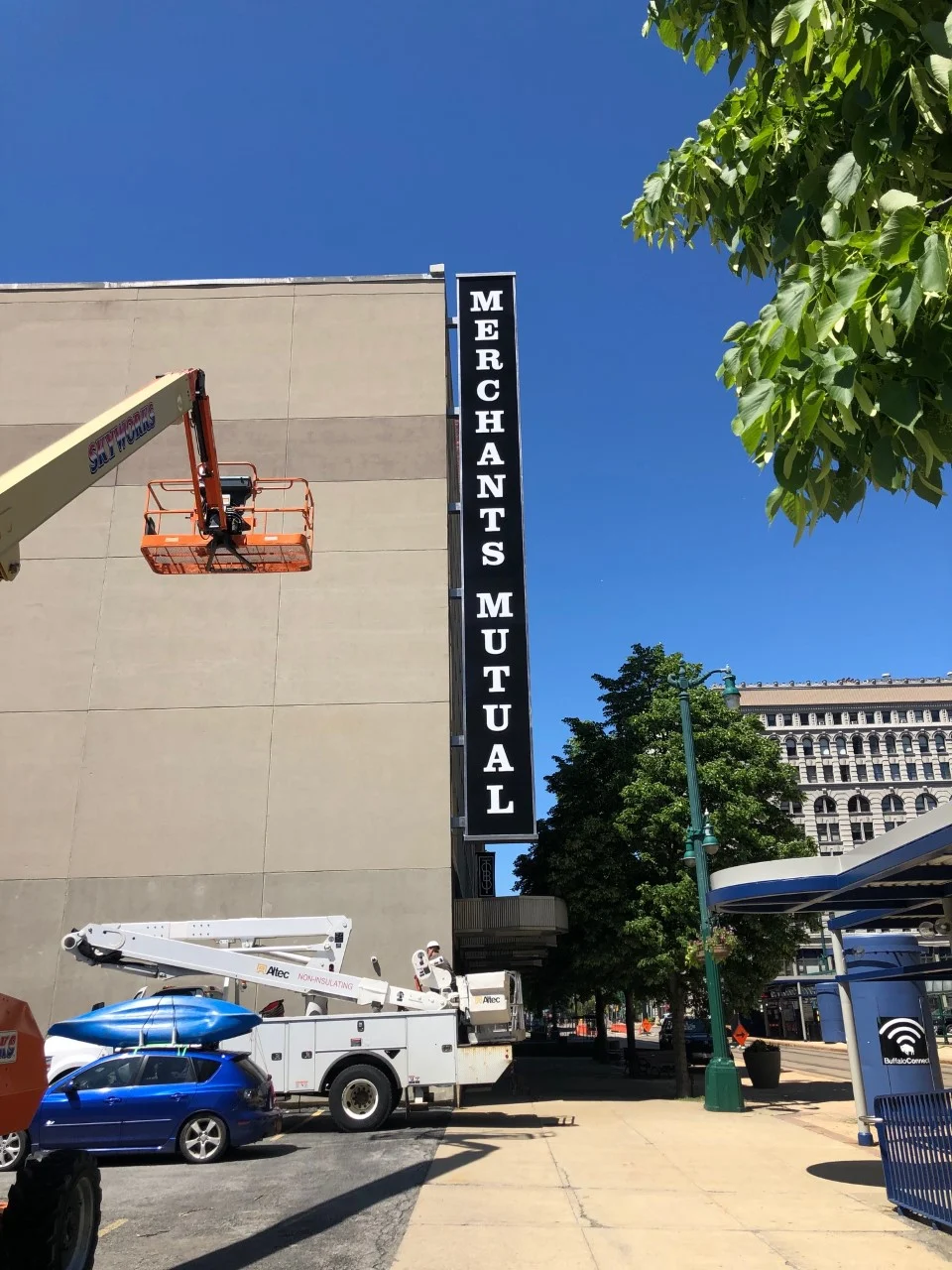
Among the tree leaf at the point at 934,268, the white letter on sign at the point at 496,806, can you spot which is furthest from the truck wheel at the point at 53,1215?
the white letter on sign at the point at 496,806

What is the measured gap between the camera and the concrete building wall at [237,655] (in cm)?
2095

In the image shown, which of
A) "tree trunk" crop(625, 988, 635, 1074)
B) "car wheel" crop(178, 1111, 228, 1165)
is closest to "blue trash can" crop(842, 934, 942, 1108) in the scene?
"car wheel" crop(178, 1111, 228, 1165)

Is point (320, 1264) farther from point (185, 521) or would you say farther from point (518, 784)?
point (185, 521)

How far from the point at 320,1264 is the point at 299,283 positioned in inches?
982

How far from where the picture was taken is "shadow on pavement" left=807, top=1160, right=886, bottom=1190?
10.3m

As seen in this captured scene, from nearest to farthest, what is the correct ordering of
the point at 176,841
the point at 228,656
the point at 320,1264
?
1. the point at 320,1264
2. the point at 176,841
3. the point at 228,656

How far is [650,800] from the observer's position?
2423cm

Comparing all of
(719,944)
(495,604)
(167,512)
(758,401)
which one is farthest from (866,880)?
(495,604)

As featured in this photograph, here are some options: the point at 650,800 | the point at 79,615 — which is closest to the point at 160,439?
the point at 79,615

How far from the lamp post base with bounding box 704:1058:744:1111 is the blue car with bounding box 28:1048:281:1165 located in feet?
32.6

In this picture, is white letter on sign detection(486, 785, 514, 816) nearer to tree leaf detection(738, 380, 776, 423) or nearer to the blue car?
the blue car

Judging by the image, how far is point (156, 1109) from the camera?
38.2ft

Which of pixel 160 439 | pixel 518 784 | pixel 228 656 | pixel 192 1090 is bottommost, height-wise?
pixel 192 1090

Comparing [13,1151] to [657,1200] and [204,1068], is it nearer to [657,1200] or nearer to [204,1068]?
[204,1068]
